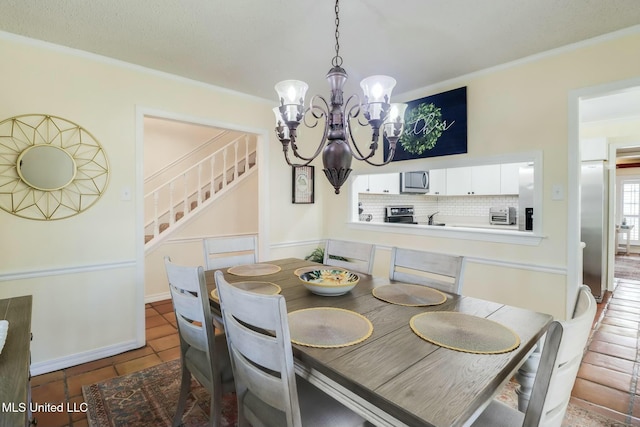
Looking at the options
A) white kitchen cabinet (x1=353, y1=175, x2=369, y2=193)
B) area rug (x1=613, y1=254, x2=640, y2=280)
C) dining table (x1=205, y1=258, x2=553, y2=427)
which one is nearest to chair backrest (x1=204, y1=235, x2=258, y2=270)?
dining table (x1=205, y1=258, x2=553, y2=427)

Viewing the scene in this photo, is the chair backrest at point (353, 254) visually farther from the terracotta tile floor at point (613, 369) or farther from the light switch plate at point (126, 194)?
the light switch plate at point (126, 194)

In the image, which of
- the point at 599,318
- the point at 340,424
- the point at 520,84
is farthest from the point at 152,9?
the point at 599,318

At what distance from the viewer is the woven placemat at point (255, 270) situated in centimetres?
209

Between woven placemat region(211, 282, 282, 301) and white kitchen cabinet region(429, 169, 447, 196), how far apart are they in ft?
13.1

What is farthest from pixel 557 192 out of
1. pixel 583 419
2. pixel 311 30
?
pixel 311 30

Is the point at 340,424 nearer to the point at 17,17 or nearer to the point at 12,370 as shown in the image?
the point at 12,370

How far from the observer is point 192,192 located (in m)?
5.11

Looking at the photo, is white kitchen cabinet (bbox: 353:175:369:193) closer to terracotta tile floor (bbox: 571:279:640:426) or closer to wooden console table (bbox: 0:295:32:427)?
terracotta tile floor (bbox: 571:279:640:426)

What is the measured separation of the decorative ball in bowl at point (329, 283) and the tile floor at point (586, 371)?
4.98 feet

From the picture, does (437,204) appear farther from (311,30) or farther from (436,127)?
(311,30)

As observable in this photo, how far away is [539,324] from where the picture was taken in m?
1.25

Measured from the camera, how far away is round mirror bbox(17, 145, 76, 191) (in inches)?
84.7

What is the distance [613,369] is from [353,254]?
207 cm

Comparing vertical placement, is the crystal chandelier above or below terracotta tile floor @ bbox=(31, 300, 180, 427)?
above
